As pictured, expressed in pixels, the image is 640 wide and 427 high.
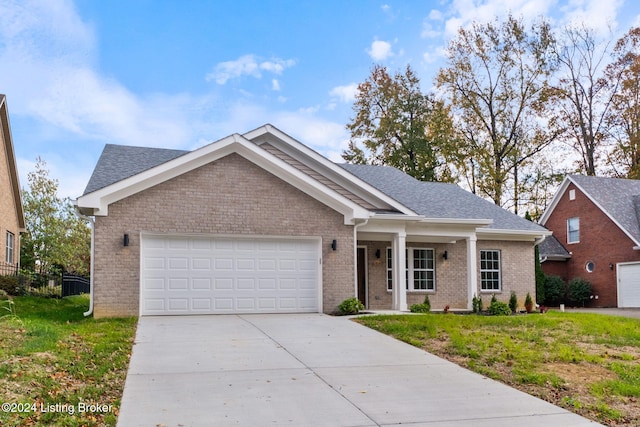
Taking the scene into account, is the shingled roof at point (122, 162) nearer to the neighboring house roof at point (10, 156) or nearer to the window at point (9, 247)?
the neighboring house roof at point (10, 156)

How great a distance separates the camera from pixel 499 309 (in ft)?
62.3

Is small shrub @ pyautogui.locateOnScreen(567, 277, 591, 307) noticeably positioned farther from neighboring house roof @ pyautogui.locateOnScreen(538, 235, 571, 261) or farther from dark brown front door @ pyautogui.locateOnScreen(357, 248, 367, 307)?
dark brown front door @ pyautogui.locateOnScreen(357, 248, 367, 307)

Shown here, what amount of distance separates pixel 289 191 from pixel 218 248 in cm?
242

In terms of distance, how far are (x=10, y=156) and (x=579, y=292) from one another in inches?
1062

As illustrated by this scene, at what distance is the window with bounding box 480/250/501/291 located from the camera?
20.9m

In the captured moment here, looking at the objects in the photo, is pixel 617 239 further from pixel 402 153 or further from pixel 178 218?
pixel 178 218

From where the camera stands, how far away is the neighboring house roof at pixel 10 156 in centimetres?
2389

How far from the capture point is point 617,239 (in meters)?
27.6

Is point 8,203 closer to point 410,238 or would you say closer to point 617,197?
point 410,238

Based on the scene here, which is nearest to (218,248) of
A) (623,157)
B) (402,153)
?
(402,153)

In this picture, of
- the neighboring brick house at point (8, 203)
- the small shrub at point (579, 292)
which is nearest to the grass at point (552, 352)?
the small shrub at point (579, 292)

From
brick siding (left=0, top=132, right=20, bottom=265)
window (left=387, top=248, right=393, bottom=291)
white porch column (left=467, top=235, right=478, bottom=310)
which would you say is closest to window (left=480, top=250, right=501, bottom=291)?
white porch column (left=467, top=235, right=478, bottom=310)

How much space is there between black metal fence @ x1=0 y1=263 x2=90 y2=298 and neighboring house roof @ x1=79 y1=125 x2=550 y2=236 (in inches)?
213

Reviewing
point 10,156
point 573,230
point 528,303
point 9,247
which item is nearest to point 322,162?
point 528,303
